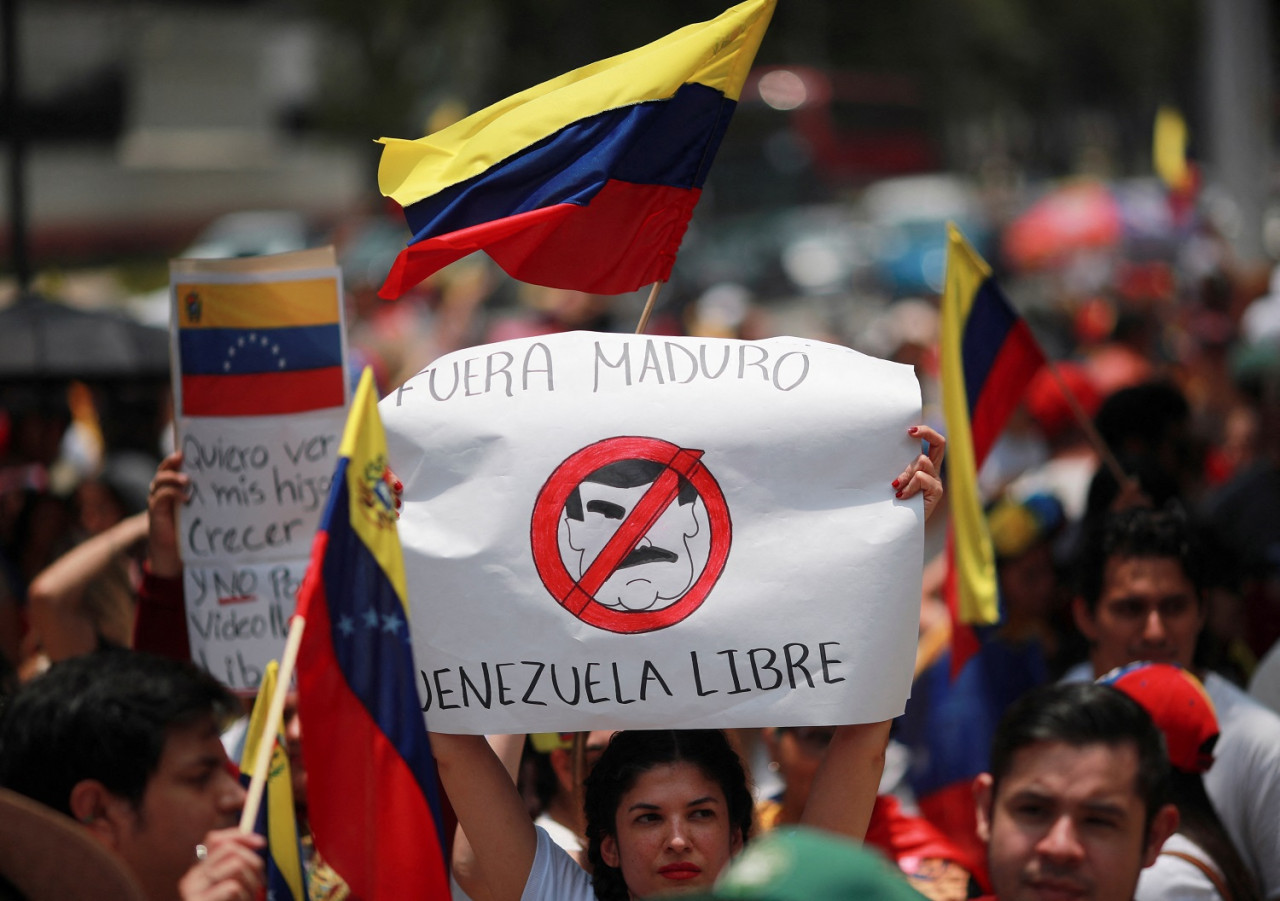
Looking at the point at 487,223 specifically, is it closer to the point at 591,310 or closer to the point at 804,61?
the point at 591,310

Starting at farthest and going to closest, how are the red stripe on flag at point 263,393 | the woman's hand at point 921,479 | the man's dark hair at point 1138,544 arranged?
1. the red stripe on flag at point 263,393
2. the man's dark hair at point 1138,544
3. the woman's hand at point 921,479

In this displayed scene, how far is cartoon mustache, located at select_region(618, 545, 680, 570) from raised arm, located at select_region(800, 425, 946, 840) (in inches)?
18.4

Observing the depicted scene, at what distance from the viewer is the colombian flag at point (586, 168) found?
13.4 ft

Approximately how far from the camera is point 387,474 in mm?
3209

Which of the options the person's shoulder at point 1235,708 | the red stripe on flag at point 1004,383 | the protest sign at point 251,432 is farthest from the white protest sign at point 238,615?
the person's shoulder at point 1235,708

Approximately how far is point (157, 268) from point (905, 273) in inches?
525

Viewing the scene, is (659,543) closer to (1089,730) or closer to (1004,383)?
(1089,730)

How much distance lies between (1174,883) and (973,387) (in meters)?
2.20

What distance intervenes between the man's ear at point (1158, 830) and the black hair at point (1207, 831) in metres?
0.50

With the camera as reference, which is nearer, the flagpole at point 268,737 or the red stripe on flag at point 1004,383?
the flagpole at point 268,737

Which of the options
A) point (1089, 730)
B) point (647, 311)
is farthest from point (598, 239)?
point (1089, 730)

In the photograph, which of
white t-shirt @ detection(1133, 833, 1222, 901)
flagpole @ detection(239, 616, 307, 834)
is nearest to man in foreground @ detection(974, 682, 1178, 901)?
white t-shirt @ detection(1133, 833, 1222, 901)

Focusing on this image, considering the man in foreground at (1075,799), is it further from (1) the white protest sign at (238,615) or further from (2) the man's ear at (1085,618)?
(1) the white protest sign at (238,615)

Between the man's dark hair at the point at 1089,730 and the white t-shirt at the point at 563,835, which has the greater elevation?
the man's dark hair at the point at 1089,730
